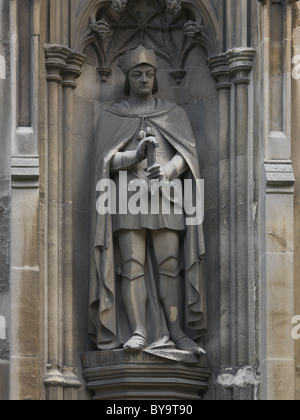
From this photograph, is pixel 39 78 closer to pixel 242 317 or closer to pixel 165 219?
pixel 165 219

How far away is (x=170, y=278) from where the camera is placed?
2081 cm

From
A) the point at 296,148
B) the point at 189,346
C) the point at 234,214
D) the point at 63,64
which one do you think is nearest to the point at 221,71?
the point at 296,148

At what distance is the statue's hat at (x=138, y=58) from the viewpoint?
69.6ft

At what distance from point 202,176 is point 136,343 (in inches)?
80.5

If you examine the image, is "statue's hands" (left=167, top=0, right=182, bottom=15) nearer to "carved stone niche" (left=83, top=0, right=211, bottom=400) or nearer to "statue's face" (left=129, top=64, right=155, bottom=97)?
"carved stone niche" (left=83, top=0, right=211, bottom=400)

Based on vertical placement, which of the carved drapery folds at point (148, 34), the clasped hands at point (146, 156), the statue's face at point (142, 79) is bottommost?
the clasped hands at point (146, 156)

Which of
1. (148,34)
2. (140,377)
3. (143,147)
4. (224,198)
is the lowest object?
(140,377)

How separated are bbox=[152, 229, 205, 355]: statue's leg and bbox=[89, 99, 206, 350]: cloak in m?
0.08

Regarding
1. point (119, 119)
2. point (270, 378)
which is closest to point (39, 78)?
point (119, 119)

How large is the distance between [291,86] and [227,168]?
44.3 inches

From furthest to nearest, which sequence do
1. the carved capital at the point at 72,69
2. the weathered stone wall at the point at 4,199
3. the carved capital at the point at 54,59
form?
the carved capital at the point at 72,69 → the carved capital at the point at 54,59 → the weathered stone wall at the point at 4,199

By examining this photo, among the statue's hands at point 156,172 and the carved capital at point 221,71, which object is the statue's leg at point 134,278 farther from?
the carved capital at point 221,71

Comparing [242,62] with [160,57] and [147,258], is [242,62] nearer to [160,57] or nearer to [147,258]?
[160,57]

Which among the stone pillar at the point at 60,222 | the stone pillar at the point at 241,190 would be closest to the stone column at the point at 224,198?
the stone pillar at the point at 241,190
